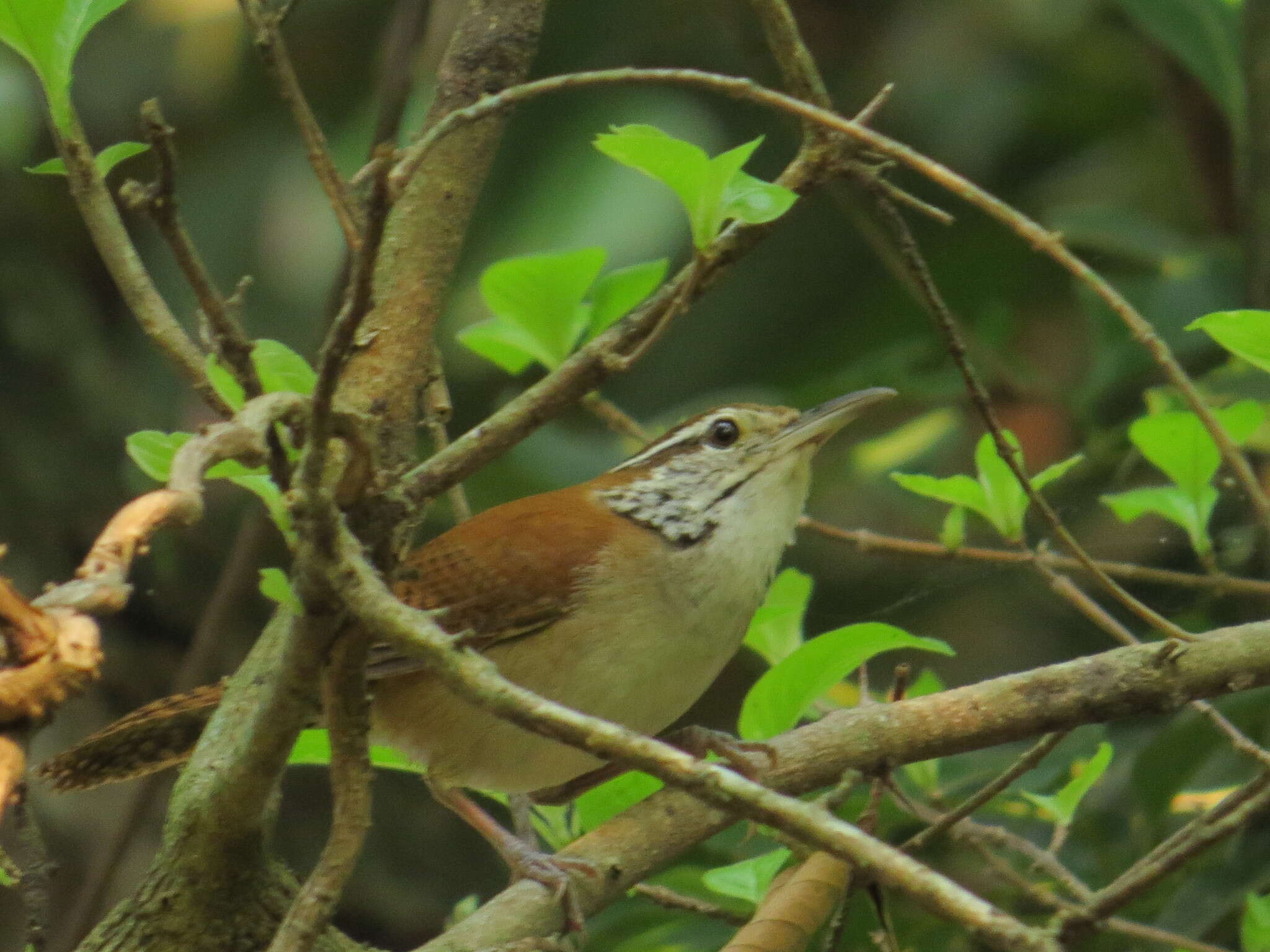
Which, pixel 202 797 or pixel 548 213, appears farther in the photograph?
pixel 548 213

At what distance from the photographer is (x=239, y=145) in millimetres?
5355

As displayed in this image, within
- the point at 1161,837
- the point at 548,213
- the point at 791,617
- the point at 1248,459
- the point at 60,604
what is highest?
the point at 548,213

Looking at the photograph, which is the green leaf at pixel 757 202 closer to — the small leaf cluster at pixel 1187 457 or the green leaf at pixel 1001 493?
the green leaf at pixel 1001 493

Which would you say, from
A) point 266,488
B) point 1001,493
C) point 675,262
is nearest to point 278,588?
point 266,488

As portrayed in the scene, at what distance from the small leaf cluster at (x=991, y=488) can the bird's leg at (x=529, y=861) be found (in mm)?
880

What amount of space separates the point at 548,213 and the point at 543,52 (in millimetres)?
560

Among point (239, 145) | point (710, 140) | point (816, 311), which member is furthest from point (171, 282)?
point (816, 311)

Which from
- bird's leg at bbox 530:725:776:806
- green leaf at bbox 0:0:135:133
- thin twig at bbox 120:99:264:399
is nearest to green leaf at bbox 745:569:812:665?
bird's leg at bbox 530:725:776:806

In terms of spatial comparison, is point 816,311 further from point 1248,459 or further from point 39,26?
point 39,26

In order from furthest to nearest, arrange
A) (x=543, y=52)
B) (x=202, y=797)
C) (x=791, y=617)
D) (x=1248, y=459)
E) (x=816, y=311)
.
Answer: (x=816, y=311)
(x=543, y=52)
(x=1248, y=459)
(x=791, y=617)
(x=202, y=797)

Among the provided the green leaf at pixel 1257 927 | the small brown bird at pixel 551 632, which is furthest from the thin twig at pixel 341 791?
the green leaf at pixel 1257 927

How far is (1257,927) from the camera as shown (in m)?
2.18

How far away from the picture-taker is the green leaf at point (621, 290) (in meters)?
2.39

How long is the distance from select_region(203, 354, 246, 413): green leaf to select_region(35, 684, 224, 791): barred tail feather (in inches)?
28.2
